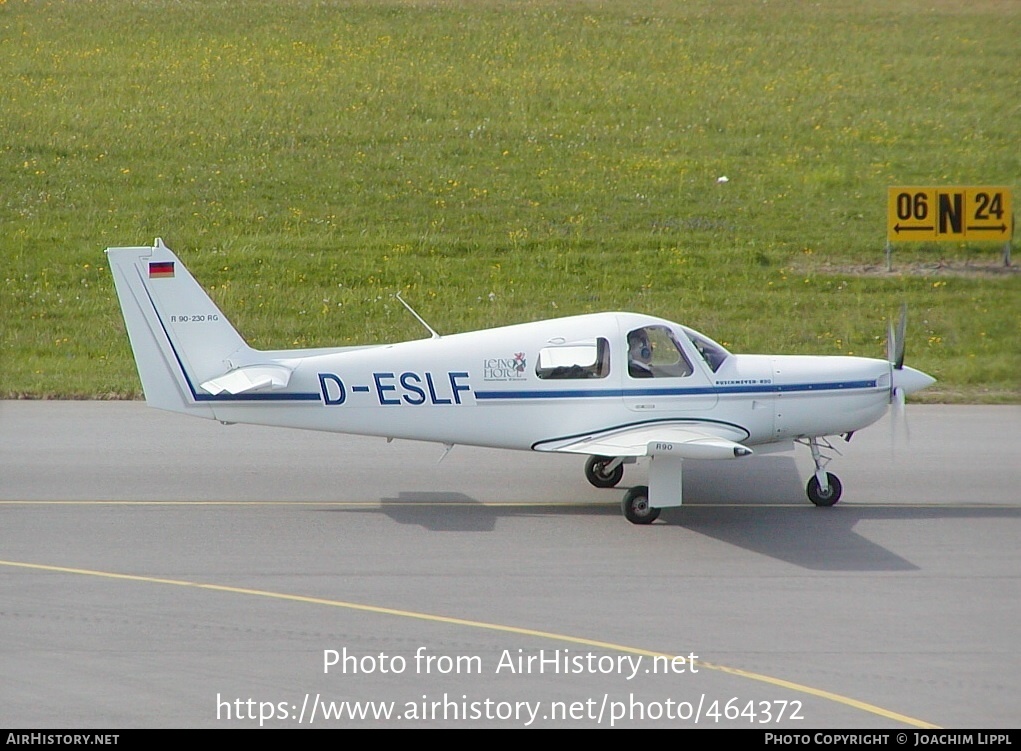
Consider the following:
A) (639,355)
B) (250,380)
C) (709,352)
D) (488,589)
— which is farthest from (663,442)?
(250,380)

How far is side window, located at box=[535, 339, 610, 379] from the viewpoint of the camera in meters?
11.5

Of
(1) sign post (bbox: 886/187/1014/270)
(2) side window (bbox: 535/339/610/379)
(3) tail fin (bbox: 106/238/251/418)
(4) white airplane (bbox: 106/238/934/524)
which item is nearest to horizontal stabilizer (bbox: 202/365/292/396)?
(4) white airplane (bbox: 106/238/934/524)

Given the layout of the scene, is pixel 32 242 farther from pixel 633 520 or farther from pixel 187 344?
pixel 633 520

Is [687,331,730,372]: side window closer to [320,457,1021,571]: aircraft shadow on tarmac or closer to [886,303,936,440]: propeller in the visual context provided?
[320,457,1021,571]: aircraft shadow on tarmac

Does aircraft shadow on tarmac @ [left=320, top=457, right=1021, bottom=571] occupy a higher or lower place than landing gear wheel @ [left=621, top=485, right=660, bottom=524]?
lower

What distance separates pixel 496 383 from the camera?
11.5 metres

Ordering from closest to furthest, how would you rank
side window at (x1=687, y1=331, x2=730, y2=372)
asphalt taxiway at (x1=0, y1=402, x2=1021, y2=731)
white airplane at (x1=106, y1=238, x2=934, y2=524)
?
1. asphalt taxiway at (x1=0, y1=402, x2=1021, y2=731)
2. white airplane at (x1=106, y1=238, x2=934, y2=524)
3. side window at (x1=687, y1=331, x2=730, y2=372)

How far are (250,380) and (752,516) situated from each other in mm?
5101

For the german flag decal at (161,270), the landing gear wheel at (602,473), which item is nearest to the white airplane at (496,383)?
the german flag decal at (161,270)

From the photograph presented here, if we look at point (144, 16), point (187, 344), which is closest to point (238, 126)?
point (144, 16)

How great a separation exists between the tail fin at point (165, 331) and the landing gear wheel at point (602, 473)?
3983 mm

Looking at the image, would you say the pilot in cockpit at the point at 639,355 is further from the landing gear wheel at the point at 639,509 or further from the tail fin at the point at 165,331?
the tail fin at the point at 165,331

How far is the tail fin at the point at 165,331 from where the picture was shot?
11430 millimetres

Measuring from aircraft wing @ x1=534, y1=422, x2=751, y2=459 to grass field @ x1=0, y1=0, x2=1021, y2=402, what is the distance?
7.00m
